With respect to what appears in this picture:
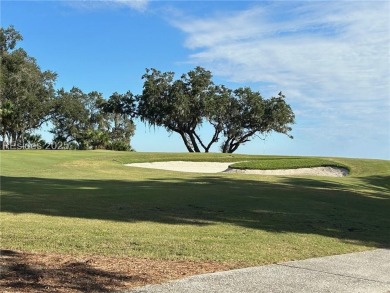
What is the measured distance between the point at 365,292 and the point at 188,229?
4.45m

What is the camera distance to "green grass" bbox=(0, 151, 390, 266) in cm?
727

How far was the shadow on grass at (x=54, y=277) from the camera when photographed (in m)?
4.91

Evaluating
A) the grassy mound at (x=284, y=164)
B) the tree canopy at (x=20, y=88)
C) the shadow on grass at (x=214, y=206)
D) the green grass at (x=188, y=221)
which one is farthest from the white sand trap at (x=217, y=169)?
the tree canopy at (x=20, y=88)

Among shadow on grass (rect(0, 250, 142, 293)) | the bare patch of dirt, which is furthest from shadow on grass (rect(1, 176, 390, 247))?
shadow on grass (rect(0, 250, 142, 293))

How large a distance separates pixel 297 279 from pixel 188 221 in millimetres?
4817

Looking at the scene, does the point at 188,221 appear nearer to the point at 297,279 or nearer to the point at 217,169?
the point at 297,279

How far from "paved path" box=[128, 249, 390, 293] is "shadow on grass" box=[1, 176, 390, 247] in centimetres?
254

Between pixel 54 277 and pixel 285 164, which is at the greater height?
pixel 285 164

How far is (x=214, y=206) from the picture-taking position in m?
12.9

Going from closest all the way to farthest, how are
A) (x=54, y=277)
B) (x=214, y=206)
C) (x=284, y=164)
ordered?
(x=54, y=277) < (x=214, y=206) < (x=284, y=164)

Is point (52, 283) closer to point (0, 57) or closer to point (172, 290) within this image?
point (172, 290)

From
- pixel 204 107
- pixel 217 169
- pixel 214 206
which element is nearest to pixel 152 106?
pixel 204 107

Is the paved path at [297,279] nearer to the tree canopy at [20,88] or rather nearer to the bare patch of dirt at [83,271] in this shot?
the bare patch of dirt at [83,271]

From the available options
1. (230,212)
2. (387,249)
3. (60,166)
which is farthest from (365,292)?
(60,166)
